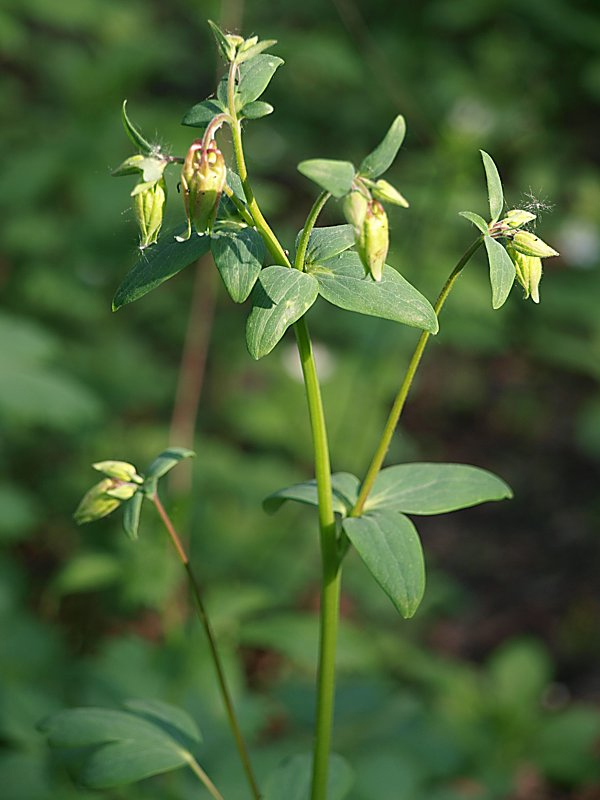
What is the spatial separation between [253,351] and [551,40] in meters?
4.36

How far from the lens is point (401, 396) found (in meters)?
0.98

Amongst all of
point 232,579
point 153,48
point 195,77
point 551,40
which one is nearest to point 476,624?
point 232,579

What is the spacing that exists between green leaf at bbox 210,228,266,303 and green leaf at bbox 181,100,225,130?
A: 10cm

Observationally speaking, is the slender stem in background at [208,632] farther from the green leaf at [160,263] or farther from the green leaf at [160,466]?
the green leaf at [160,263]

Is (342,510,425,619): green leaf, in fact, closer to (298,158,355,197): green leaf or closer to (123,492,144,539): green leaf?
(123,492,144,539): green leaf

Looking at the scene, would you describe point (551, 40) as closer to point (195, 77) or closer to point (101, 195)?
point (195, 77)

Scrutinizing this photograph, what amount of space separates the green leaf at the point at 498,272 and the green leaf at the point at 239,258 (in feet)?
0.70

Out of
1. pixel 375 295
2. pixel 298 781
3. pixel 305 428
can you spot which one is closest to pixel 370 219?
pixel 375 295

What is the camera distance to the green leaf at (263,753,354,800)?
3.93ft

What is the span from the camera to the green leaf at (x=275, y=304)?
0.87 m

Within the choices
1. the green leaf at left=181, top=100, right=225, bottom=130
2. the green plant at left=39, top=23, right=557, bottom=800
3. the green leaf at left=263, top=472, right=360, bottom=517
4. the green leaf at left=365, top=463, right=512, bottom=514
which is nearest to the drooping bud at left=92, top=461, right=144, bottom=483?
the green plant at left=39, top=23, right=557, bottom=800

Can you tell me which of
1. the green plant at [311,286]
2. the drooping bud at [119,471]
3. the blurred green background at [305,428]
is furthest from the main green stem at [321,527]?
the blurred green background at [305,428]

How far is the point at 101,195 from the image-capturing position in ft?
8.97

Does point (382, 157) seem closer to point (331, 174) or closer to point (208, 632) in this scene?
point (331, 174)
